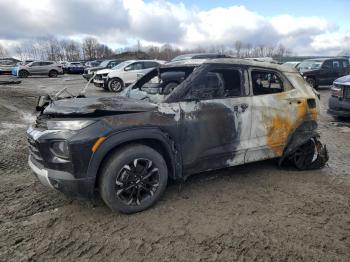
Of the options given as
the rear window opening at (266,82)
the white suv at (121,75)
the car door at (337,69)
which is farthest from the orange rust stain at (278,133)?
the car door at (337,69)

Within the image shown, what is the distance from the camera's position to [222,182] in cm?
439

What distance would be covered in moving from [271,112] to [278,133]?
33cm

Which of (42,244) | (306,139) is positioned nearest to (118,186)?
(42,244)

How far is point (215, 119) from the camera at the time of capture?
383 cm

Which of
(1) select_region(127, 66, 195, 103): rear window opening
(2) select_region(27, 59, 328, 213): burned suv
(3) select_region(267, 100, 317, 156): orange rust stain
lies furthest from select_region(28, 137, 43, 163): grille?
(3) select_region(267, 100, 317, 156): orange rust stain

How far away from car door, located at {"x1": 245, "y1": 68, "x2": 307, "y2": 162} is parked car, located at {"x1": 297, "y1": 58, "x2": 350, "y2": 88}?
484 inches

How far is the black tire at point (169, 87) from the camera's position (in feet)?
12.9

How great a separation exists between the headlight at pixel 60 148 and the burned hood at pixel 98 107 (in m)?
0.33

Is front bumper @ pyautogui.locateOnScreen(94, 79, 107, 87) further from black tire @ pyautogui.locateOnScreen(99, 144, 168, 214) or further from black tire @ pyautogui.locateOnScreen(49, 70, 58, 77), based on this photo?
black tire @ pyautogui.locateOnScreen(49, 70, 58, 77)

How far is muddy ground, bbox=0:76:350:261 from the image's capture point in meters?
2.88

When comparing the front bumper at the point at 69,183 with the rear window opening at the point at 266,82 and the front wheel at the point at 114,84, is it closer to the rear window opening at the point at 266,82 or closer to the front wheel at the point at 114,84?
the rear window opening at the point at 266,82

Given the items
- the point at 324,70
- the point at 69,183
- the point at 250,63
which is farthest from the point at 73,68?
the point at 69,183

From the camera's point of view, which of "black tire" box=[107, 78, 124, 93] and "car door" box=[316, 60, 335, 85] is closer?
"car door" box=[316, 60, 335, 85]

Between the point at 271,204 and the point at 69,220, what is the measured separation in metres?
2.29
